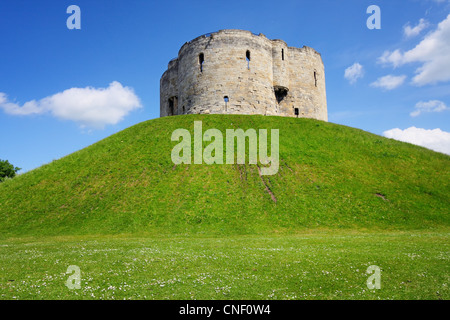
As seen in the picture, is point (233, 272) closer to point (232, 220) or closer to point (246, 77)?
point (232, 220)

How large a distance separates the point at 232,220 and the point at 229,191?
429 cm

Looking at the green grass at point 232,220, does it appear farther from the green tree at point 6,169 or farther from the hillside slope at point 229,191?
the green tree at point 6,169

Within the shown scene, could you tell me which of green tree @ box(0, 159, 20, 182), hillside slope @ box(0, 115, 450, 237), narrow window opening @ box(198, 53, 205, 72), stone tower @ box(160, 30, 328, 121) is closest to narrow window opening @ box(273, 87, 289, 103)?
stone tower @ box(160, 30, 328, 121)

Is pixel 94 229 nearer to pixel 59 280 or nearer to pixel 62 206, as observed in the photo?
pixel 62 206

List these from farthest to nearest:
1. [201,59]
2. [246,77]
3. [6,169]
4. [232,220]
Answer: [6,169]
[201,59]
[246,77]
[232,220]

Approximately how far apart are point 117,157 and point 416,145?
131 ft

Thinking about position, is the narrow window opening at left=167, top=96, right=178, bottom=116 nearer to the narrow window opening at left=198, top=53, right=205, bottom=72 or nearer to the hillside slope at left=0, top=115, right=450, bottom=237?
the narrow window opening at left=198, top=53, right=205, bottom=72

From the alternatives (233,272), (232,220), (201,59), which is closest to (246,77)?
(201,59)

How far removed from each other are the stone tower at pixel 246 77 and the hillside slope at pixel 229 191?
10.2m

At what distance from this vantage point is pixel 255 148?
107ft

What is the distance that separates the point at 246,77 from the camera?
45.5 m

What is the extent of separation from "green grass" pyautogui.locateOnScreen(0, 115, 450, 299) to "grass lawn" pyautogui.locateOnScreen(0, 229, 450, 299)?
58mm

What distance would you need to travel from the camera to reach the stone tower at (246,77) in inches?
1773

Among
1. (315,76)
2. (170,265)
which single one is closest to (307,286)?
(170,265)
